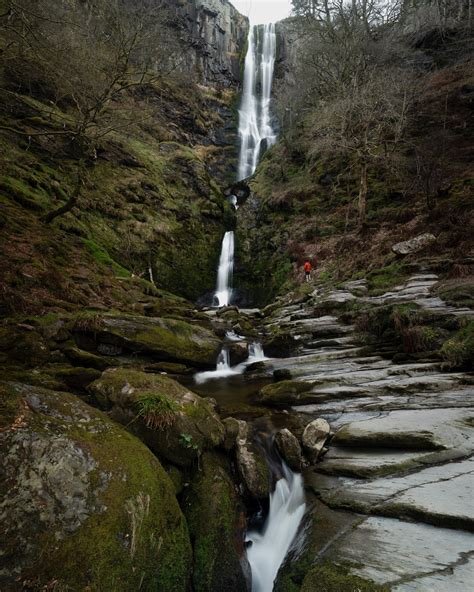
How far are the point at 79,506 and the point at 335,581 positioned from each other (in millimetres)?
1909

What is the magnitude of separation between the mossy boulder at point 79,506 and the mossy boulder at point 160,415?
0.43 meters

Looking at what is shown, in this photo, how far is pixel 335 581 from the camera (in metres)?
2.32

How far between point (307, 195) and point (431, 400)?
18985mm

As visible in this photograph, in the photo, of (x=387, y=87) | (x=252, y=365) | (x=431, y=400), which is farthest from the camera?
(x=387, y=87)

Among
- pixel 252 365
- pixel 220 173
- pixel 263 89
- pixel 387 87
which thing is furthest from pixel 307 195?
pixel 263 89

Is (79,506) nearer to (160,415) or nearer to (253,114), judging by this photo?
(160,415)

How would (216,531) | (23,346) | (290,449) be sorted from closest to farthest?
(216,531) → (290,449) → (23,346)

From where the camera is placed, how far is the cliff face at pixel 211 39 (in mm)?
40062

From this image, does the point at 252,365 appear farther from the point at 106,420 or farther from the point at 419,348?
the point at 106,420

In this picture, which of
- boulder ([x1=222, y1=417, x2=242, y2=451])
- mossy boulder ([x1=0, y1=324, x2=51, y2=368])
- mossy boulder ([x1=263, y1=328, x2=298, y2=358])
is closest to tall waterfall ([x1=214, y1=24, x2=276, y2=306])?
mossy boulder ([x1=263, y1=328, x2=298, y2=358])

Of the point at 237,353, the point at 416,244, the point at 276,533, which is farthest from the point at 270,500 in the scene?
the point at 416,244

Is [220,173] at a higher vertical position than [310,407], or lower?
higher

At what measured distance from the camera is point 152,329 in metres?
7.82

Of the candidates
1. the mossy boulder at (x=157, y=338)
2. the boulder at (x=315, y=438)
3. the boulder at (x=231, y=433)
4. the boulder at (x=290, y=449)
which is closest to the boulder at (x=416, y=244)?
the mossy boulder at (x=157, y=338)
